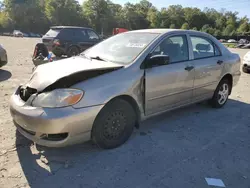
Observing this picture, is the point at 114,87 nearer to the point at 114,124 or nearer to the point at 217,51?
the point at 114,124

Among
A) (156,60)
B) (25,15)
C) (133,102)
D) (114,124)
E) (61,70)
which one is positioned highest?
(25,15)

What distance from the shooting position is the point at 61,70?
3578 mm

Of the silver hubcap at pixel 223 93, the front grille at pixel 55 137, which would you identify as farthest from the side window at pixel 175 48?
the front grille at pixel 55 137

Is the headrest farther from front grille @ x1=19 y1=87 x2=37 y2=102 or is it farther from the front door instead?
front grille @ x1=19 y1=87 x2=37 y2=102

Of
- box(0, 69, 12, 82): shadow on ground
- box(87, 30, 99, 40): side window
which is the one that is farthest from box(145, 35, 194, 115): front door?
box(87, 30, 99, 40): side window

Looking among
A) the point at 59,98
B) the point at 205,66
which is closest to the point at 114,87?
the point at 59,98

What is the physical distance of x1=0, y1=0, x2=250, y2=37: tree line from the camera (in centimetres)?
7988

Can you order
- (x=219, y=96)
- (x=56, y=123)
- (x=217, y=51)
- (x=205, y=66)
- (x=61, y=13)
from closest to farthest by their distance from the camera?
(x=56, y=123)
(x=205, y=66)
(x=217, y=51)
(x=219, y=96)
(x=61, y=13)

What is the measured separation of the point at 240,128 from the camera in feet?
15.3

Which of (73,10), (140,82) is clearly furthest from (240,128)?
(73,10)

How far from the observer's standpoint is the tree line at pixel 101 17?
79875 mm

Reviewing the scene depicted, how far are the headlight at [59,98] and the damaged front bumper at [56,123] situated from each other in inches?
2.3

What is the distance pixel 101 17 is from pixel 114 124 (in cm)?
8825

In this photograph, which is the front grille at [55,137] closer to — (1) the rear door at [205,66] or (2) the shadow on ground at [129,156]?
(2) the shadow on ground at [129,156]
